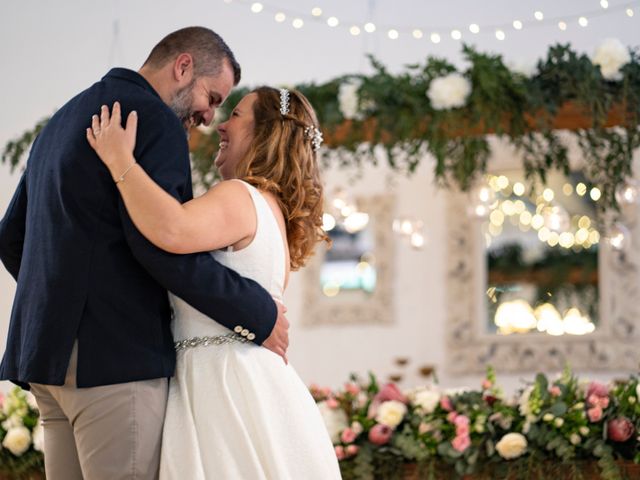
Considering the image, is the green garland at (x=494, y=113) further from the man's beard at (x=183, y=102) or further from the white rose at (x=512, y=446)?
the man's beard at (x=183, y=102)

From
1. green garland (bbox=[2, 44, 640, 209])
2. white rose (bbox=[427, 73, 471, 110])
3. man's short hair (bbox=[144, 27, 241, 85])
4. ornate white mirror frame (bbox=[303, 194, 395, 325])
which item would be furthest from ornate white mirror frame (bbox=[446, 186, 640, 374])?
man's short hair (bbox=[144, 27, 241, 85])

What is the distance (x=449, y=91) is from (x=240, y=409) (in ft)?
8.23

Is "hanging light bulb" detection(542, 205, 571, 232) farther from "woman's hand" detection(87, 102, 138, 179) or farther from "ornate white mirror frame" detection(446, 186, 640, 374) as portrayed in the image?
"woman's hand" detection(87, 102, 138, 179)

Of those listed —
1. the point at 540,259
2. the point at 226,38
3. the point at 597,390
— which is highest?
the point at 226,38

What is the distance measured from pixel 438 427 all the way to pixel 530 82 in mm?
1622

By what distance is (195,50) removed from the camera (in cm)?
249

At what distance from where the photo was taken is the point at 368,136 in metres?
4.93

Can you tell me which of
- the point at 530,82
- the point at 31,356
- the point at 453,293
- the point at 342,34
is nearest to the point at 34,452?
the point at 31,356

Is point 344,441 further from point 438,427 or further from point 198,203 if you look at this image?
point 198,203

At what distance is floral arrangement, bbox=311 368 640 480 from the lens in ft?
11.5

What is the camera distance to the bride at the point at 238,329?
7.18 ft

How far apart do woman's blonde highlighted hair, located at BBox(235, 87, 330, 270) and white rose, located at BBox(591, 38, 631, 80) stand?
2.16m

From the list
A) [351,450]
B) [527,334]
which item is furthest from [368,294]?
[351,450]

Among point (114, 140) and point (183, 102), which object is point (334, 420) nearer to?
point (183, 102)
